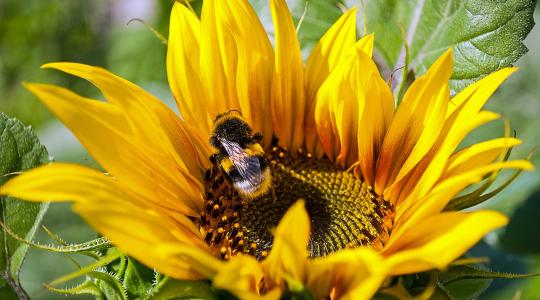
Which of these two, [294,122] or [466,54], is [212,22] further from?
[466,54]

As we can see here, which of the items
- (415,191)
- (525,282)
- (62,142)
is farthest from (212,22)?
(525,282)

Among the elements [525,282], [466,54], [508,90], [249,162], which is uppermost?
[466,54]


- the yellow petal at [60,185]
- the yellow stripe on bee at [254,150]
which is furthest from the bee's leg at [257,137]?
the yellow petal at [60,185]

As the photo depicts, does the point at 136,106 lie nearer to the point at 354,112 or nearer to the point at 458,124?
the point at 354,112

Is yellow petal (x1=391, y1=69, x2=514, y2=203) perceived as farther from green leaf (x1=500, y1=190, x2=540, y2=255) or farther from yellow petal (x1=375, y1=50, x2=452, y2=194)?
green leaf (x1=500, y1=190, x2=540, y2=255)

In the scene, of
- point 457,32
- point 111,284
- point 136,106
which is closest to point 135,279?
point 111,284
